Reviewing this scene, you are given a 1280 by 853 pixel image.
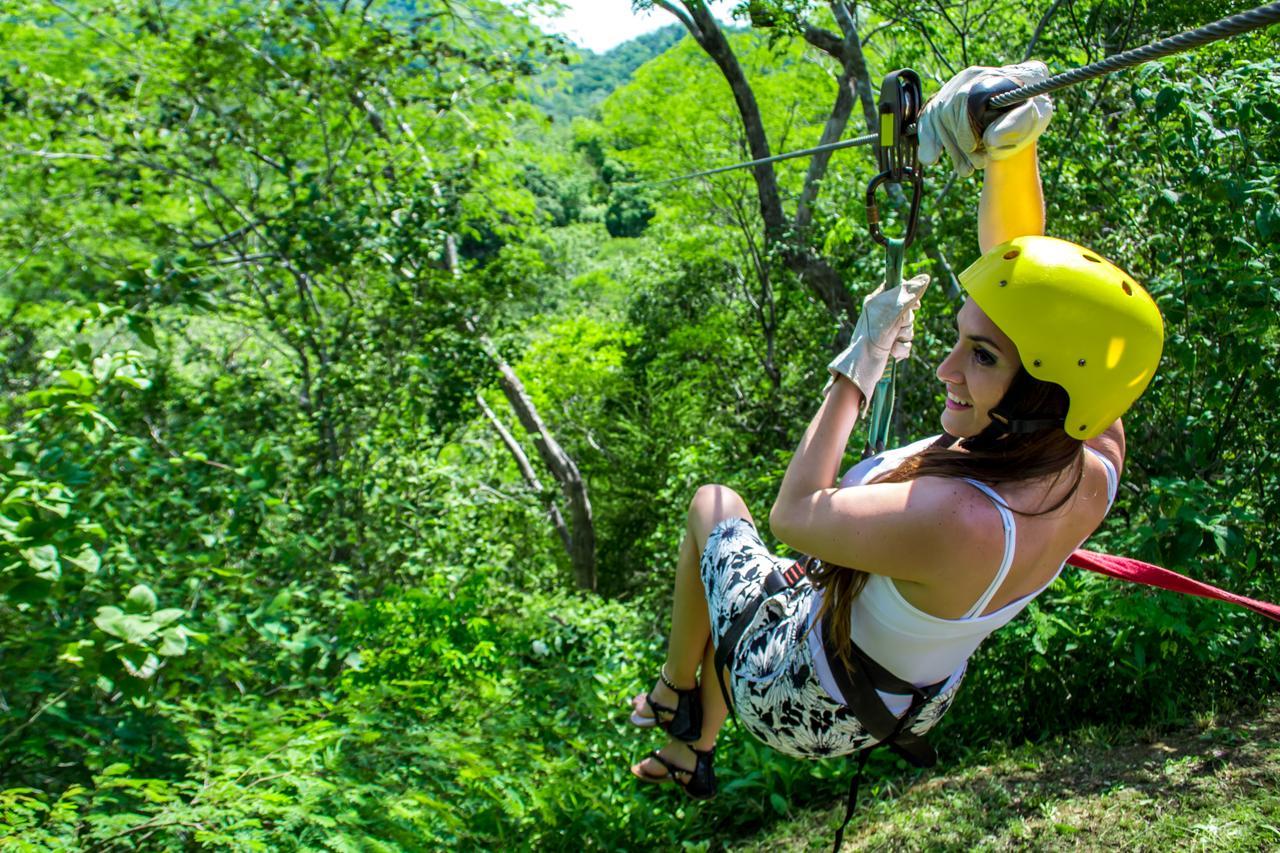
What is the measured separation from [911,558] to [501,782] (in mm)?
2190

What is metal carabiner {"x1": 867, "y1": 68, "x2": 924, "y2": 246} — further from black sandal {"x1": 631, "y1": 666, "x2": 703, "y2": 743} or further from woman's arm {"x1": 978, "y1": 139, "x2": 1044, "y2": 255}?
black sandal {"x1": 631, "y1": 666, "x2": 703, "y2": 743}

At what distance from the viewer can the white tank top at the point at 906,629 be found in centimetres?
194

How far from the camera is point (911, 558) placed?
1772 mm

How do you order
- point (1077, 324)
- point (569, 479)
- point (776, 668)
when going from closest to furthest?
point (1077, 324) → point (776, 668) → point (569, 479)

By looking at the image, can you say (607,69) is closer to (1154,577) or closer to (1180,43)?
(1154,577)

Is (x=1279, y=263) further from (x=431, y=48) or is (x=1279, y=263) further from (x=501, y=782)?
(x=431, y=48)

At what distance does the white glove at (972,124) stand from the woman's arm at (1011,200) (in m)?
0.11

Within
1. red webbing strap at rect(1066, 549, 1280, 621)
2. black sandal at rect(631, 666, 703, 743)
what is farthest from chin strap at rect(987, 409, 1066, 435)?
black sandal at rect(631, 666, 703, 743)

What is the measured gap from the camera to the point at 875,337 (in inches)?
83.0

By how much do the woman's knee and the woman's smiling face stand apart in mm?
895

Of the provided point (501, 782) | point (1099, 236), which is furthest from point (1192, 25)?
point (501, 782)

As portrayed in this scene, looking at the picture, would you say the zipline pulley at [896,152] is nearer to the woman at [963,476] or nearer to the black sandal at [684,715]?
the woman at [963,476]

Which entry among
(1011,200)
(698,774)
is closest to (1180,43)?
(1011,200)

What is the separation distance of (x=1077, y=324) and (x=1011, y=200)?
30.0 inches
